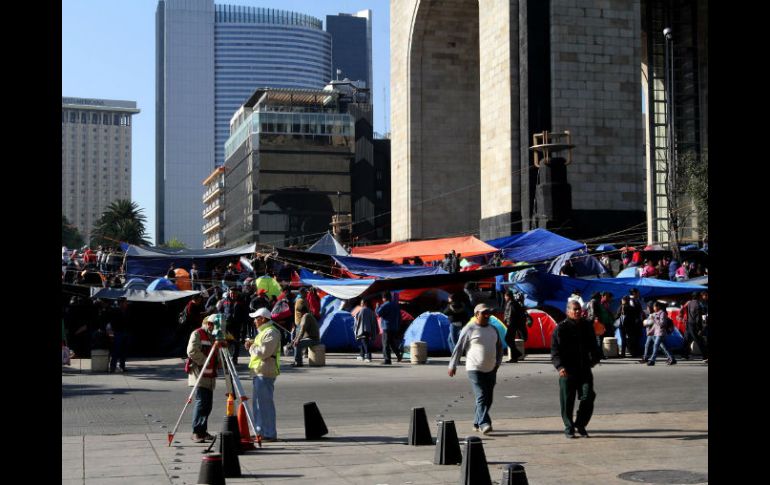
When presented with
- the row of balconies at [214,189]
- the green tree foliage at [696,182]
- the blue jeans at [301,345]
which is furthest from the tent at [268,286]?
the row of balconies at [214,189]

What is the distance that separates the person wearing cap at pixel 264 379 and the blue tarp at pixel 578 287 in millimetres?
15366

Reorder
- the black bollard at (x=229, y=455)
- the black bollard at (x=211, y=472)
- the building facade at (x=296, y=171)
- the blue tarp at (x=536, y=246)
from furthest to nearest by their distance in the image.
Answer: the building facade at (x=296, y=171)
the blue tarp at (x=536, y=246)
the black bollard at (x=229, y=455)
the black bollard at (x=211, y=472)

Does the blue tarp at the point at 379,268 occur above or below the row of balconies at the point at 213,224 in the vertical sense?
below

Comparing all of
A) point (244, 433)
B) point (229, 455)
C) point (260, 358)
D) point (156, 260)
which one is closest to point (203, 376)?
point (260, 358)

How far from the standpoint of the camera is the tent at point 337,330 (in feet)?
91.6

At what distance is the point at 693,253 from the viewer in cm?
3288

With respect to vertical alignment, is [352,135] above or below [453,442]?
above

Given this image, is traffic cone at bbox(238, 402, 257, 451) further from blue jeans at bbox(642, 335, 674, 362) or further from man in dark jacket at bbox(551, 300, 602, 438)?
blue jeans at bbox(642, 335, 674, 362)

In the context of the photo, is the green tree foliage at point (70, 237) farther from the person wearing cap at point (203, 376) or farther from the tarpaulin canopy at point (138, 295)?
the person wearing cap at point (203, 376)

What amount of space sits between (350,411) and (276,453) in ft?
12.6

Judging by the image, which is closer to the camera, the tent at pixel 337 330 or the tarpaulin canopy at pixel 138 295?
the tarpaulin canopy at pixel 138 295

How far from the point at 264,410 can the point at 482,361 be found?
2.70 meters
